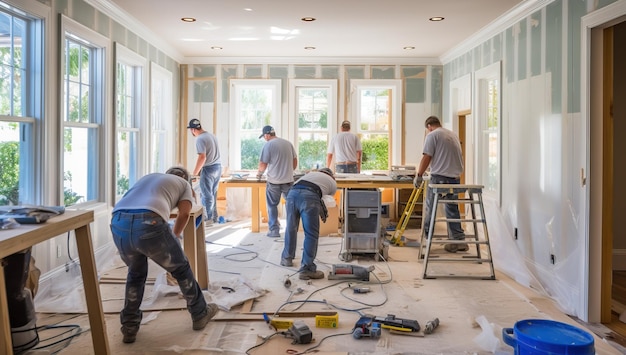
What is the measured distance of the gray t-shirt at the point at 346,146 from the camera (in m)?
7.58

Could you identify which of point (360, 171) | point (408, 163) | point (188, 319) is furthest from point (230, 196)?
point (188, 319)

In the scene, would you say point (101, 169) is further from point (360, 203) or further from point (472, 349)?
point (472, 349)

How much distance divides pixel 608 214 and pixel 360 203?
2358 millimetres

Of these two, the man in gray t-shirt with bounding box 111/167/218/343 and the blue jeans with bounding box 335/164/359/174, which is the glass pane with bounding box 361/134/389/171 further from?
the man in gray t-shirt with bounding box 111/167/218/343

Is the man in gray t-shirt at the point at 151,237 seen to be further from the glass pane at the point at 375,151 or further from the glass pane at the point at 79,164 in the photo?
the glass pane at the point at 375,151

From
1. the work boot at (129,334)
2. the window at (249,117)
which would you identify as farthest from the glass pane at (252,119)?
the work boot at (129,334)

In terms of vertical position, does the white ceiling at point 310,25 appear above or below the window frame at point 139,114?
above

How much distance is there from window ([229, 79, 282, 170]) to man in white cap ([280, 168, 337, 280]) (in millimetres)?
3638

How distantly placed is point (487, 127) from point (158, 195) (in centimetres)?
470

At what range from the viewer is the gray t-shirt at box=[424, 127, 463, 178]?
209 inches

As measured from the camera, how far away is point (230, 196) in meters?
8.11

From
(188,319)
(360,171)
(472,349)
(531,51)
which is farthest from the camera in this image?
(360,171)

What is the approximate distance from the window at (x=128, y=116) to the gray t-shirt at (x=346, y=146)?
2.98 metres

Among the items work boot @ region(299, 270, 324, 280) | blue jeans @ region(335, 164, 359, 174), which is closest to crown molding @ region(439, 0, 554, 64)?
blue jeans @ region(335, 164, 359, 174)
